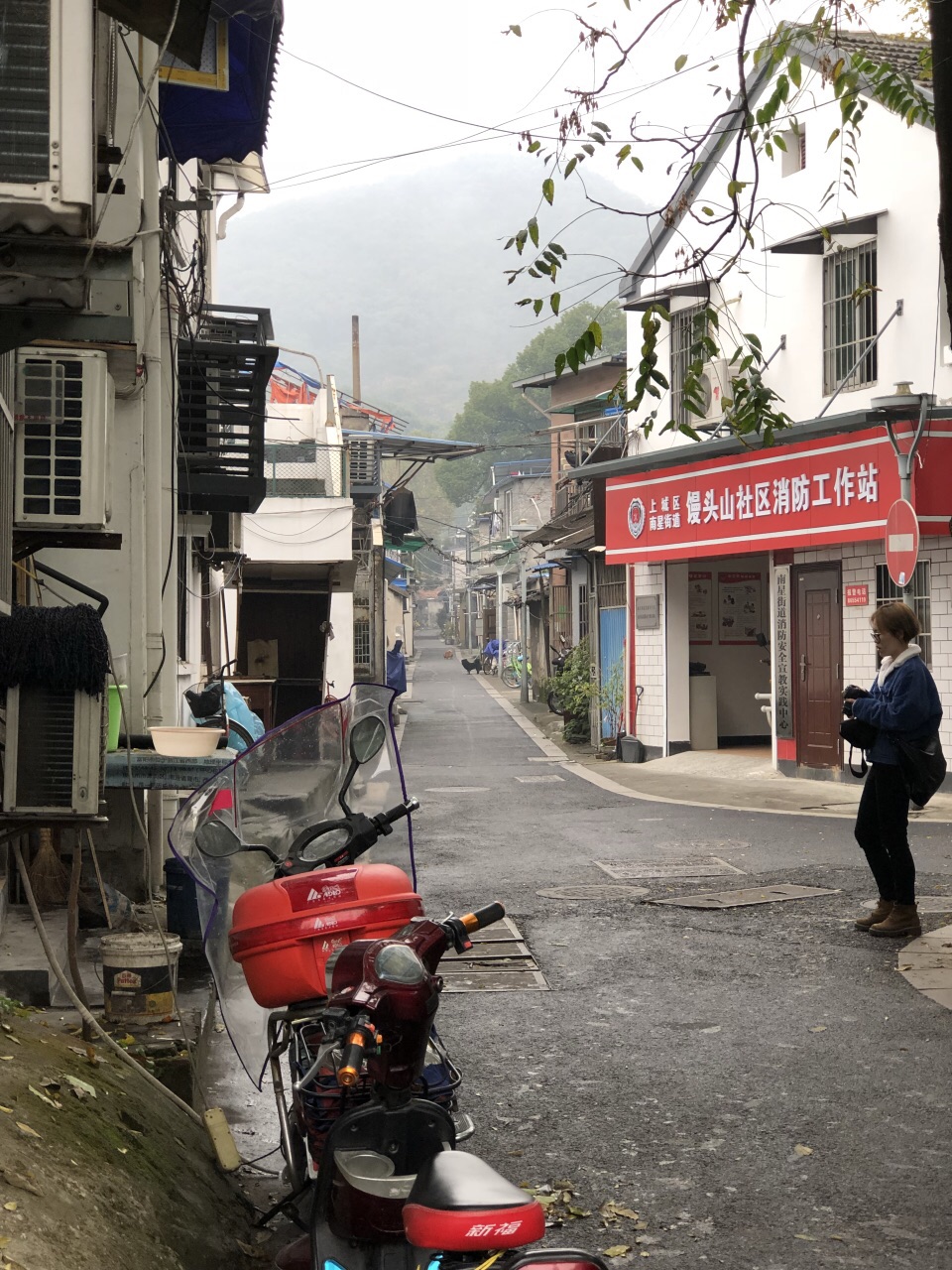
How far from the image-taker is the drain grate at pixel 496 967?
725 centimetres

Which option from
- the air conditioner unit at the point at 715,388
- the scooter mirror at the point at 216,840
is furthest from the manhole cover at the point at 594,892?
the air conditioner unit at the point at 715,388

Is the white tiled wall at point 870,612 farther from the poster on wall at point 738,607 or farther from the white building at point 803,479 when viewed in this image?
the poster on wall at point 738,607

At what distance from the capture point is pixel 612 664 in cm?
2453

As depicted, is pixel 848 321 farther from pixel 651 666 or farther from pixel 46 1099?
pixel 46 1099

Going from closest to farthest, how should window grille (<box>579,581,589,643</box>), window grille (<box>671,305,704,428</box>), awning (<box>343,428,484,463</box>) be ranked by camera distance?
window grille (<box>671,305,704,428</box>)
awning (<box>343,428,484,463</box>)
window grille (<box>579,581,589,643</box>)

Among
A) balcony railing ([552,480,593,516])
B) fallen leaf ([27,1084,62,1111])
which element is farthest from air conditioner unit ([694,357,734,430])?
fallen leaf ([27,1084,62,1111])

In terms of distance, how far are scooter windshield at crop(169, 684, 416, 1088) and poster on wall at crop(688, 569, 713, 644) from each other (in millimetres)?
18300

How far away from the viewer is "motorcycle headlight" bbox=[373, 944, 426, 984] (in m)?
3.09

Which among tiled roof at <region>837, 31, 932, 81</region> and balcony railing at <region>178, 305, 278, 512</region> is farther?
tiled roof at <region>837, 31, 932, 81</region>

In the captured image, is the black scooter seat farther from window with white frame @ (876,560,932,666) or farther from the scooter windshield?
window with white frame @ (876,560,932,666)

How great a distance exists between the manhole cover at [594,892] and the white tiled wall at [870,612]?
7258mm

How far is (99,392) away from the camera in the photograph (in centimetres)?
629

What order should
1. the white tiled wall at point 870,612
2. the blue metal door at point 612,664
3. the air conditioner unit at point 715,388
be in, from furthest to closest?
the blue metal door at point 612,664
the air conditioner unit at point 715,388
the white tiled wall at point 870,612

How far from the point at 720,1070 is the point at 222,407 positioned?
23.3 feet
